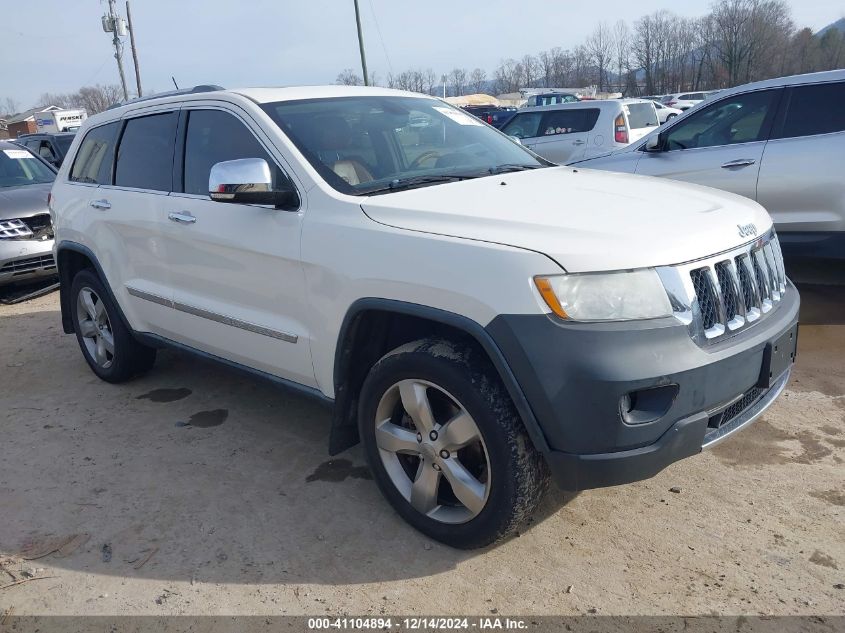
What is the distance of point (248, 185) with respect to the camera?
10.3ft

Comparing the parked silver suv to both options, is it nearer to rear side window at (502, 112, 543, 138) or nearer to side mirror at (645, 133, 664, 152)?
side mirror at (645, 133, 664, 152)

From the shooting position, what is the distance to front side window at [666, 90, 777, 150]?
5.98 m

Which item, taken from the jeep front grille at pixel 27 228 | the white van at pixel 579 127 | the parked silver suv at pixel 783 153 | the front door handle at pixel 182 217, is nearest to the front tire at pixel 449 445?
the front door handle at pixel 182 217

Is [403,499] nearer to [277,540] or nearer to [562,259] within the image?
[277,540]

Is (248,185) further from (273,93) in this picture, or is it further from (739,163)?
(739,163)

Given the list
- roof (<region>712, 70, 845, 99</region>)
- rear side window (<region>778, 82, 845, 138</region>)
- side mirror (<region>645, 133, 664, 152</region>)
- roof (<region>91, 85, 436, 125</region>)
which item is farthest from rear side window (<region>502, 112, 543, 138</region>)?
roof (<region>91, 85, 436, 125</region>)

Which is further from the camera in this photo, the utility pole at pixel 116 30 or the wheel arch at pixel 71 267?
the utility pole at pixel 116 30

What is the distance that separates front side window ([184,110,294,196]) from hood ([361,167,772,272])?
902mm

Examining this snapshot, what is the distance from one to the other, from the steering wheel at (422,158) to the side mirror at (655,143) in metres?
3.49

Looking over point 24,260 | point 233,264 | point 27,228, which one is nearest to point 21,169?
point 27,228

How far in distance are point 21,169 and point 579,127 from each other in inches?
313

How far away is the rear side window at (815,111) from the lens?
18.4ft

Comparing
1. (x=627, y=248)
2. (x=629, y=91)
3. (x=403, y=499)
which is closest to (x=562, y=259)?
(x=627, y=248)

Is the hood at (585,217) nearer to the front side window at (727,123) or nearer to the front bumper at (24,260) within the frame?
the front side window at (727,123)
